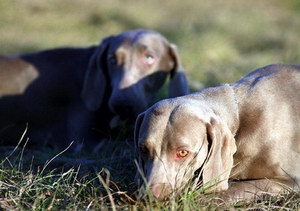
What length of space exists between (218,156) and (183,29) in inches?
359

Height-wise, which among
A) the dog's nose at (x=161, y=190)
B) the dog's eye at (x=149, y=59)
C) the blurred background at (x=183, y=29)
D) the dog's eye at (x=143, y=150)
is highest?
the dog's eye at (x=143, y=150)

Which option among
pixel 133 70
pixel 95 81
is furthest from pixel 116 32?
pixel 133 70

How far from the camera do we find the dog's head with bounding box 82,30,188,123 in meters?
6.21

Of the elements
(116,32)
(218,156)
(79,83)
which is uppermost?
(218,156)

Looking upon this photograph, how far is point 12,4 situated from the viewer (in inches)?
596

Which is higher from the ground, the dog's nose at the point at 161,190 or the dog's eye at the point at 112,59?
the dog's nose at the point at 161,190

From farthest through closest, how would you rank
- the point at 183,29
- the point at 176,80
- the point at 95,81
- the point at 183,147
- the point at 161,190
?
the point at 183,29
the point at 176,80
the point at 95,81
the point at 183,147
the point at 161,190

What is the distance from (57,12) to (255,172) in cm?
1140

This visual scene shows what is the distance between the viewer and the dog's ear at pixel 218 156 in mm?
4164

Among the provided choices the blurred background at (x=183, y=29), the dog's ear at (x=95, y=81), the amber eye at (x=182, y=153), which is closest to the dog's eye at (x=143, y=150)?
the amber eye at (x=182, y=153)

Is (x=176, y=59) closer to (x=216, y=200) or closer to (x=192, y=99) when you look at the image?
(x=192, y=99)

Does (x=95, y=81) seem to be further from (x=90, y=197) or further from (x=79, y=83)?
(x=90, y=197)

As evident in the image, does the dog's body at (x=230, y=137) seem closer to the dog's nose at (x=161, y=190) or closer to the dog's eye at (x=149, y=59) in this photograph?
the dog's nose at (x=161, y=190)

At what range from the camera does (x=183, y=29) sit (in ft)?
43.0
